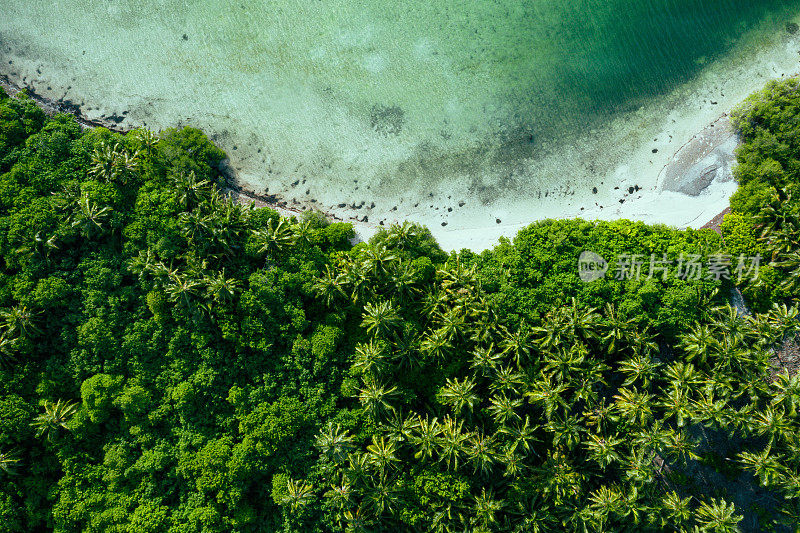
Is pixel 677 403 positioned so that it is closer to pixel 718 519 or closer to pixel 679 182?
pixel 718 519

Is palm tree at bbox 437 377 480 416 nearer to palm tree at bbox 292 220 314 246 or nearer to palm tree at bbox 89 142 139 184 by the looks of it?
palm tree at bbox 292 220 314 246

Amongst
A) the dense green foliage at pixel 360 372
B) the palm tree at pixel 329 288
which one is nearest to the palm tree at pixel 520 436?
the dense green foliage at pixel 360 372

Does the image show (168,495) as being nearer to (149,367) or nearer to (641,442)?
(149,367)

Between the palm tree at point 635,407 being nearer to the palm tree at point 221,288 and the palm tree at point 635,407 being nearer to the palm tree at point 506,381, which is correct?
the palm tree at point 506,381

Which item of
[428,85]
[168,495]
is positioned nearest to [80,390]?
[168,495]

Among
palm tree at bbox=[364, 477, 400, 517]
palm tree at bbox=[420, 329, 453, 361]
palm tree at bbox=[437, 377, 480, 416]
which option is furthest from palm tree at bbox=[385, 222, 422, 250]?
palm tree at bbox=[364, 477, 400, 517]
